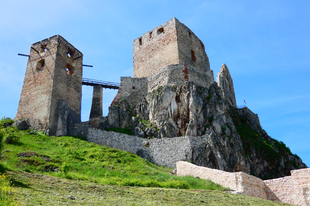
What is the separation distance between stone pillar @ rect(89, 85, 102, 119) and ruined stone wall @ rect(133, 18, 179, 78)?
489cm

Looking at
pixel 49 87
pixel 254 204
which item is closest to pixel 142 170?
pixel 254 204

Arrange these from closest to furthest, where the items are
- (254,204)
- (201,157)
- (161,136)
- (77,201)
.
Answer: (77,201), (254,204), (201,157), (161,136)

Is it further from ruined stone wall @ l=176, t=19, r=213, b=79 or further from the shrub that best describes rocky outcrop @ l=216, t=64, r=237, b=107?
the shrub

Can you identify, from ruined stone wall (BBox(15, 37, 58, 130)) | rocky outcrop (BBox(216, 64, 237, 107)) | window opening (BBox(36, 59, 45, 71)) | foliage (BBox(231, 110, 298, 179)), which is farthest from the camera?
rocky outcrop (BBox(216, 64, 237, 107))

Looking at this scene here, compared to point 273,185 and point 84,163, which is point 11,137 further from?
point 273,185

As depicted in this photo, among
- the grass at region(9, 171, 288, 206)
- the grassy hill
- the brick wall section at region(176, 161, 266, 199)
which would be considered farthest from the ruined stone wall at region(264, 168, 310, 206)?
the grass at region(9, 171, 288, 206)

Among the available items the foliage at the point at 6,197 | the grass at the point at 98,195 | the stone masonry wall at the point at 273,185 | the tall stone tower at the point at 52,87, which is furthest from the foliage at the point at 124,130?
the foliage at the point at 6,197

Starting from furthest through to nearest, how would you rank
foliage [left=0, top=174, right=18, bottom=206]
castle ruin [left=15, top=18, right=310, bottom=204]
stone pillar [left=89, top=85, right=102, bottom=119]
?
stone pillar [left=89, top=85, right=102, bottom=119] < castle ruin [left=15, top=18, right=310, bottom=204] < foliage [left=0, top=174, right=18, bottom=206]

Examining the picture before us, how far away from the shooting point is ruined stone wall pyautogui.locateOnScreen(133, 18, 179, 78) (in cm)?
3462

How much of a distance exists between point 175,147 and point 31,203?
16.2 meters

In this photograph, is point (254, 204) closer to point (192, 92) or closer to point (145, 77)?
point (192, 92)

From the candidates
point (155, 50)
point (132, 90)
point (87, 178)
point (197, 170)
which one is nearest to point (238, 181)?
point (197, 170)

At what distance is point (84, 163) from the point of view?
2116 cm

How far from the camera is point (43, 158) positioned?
2048cm
